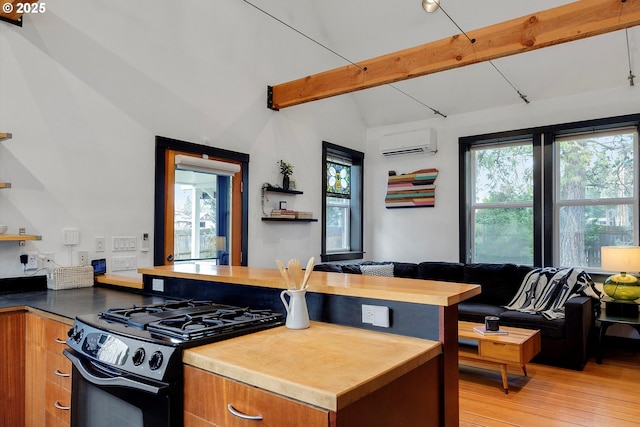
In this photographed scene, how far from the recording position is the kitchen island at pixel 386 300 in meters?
1.51

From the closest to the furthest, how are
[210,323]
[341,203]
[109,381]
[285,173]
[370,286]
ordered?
1. [109,381]
2. [210,323]
3. [370,286]
4. [285,173]
5. [341,203]

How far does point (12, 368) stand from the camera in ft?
7.45

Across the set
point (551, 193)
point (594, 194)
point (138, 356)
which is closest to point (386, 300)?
point (138, 356)

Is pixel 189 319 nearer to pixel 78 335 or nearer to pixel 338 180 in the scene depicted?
pixel 78 335

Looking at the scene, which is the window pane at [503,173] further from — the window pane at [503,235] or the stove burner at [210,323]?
the stove burner at [210,323]

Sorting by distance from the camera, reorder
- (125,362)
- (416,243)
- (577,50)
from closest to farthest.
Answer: (125,362)
(577,50)
(416,243)

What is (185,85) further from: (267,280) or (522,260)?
(522,260)

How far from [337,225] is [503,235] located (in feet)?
7.22

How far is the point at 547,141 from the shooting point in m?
5.09

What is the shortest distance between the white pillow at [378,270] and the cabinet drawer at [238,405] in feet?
13.1

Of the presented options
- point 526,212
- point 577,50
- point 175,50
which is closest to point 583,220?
point 526,212

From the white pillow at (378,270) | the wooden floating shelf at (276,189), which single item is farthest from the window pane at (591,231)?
the wooden floating shelf at (276,189)

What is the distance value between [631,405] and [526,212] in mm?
2629

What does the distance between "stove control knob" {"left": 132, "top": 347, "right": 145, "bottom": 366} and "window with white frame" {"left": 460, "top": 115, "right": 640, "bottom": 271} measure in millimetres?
4855
